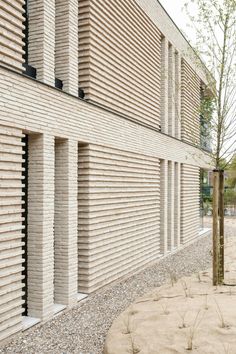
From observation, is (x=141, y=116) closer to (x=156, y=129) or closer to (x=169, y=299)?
(x=156, y=129)

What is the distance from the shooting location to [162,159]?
48.7ft

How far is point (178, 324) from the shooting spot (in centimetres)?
634

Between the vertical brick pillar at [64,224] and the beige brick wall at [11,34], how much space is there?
2.12 metres

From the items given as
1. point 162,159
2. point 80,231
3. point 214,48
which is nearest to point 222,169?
point 214,48

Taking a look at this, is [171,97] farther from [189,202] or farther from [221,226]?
[221,226]

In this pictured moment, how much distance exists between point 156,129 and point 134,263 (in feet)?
16.0

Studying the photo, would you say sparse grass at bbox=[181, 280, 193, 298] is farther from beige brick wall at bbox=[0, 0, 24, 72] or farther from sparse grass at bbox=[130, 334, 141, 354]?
beige brick wall at bbox=[0, 0, 24, 72]

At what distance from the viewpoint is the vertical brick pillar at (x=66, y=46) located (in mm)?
8461

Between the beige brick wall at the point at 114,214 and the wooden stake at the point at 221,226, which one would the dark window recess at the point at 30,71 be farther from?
the wooden stake at the point at 221,226

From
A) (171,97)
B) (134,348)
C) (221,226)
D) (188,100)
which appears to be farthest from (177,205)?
(134,348)

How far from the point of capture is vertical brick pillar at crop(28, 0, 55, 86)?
25.1ft

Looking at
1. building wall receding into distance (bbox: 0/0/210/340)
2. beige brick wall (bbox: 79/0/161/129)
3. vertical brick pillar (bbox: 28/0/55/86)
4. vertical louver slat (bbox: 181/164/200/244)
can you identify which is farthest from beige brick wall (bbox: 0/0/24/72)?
vertical louver slat (bbox: 181/164/200/244)

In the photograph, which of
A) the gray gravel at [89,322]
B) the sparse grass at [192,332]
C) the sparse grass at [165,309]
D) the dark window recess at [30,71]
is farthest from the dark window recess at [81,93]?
the sparse grass at [192,332]

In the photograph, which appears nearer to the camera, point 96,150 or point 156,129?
point 96,150
